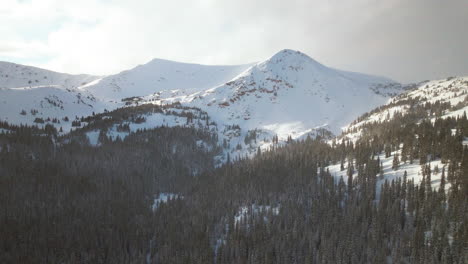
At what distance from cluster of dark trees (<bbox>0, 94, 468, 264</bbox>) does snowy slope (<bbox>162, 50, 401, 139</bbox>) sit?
54885 millimetres

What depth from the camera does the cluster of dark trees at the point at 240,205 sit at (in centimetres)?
3756

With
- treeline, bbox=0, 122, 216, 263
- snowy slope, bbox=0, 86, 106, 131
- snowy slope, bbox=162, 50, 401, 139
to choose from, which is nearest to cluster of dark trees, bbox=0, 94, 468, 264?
treeline, bbox=0, 122, 216, 263

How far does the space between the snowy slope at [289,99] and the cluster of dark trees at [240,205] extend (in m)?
54.9

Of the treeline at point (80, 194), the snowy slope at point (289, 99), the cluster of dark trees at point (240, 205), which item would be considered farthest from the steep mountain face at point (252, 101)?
the cluster of dark trees at point (240, 205)

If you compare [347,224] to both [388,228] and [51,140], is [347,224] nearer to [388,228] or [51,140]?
[388,228]

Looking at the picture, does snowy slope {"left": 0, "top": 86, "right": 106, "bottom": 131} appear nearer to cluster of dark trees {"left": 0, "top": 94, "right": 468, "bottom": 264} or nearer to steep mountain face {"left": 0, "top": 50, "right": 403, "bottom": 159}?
steep mountain face {"left": 0, "top": 50, "right": 403, "bottom": 159}

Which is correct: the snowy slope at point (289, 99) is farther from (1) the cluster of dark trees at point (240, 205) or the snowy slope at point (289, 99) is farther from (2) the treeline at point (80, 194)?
(2) the treeline at point (80, 194)

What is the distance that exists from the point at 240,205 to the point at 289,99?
4418 inches

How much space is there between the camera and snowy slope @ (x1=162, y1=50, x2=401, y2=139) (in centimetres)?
13912

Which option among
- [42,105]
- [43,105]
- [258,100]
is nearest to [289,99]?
[258,100]

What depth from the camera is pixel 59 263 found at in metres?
47.0

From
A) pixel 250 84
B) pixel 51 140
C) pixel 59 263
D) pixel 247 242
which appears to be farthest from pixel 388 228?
pixel 250 84

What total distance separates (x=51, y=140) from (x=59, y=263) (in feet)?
150

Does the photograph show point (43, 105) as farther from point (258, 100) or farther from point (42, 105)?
point (258, 100)
